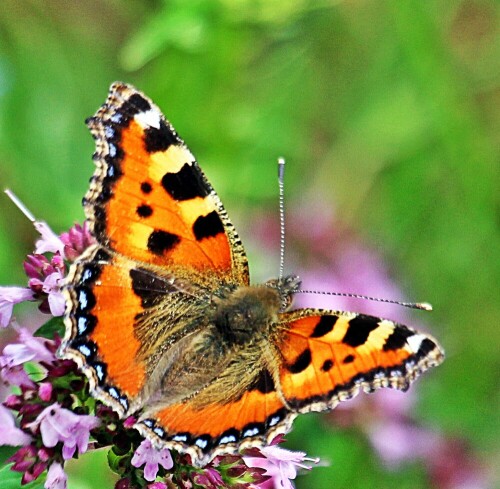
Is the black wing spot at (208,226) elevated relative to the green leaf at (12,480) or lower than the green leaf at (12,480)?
elevated

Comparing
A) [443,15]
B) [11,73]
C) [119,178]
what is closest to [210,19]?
[11,73]

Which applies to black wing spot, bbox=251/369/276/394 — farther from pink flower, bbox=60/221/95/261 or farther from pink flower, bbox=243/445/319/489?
pink flower, bbox=60/221/95/261

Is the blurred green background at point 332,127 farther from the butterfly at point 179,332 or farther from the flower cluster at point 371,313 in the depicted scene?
the butterfly at point 179,332

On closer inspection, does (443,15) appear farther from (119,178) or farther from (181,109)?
(119,178)

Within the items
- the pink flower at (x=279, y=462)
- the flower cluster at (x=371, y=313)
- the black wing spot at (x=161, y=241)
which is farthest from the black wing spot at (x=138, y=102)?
the flower cluster at (x=371, y=313)

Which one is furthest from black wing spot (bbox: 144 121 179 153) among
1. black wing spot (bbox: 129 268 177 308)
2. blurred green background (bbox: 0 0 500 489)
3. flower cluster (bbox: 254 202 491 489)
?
blurred green background (bbox: 0 0 500 489)
